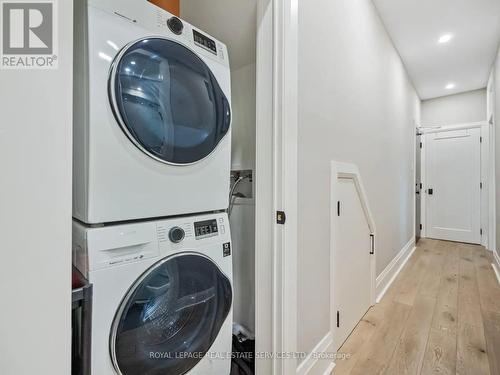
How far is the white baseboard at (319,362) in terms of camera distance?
48.7 inches

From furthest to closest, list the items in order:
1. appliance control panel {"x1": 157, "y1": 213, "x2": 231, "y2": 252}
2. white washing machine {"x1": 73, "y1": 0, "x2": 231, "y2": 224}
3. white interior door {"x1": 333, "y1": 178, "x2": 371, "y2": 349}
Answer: white interior door {"x1": 333, "y1": 178, "x2": 371, "y2": 349}, appliance control panel {"x1": 157, "y1": 213, "x2": 231, "y2": 252}, white washing machine {"x1": 73, "y1": 0, "x2": 231, "y2": 224}

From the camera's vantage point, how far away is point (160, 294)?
0.88 m

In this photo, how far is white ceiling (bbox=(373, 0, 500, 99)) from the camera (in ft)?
7.49

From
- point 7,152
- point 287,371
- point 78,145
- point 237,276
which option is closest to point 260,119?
point 78,145

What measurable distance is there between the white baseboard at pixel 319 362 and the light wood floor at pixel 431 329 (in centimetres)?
6

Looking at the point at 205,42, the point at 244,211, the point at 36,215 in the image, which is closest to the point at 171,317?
the point at 36,215

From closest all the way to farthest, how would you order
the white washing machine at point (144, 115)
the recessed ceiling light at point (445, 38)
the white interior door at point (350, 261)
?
the white washing machine at point (144, 115) → the white interior door at point (350, 261) → the recessed ceiling light at point (445, 38)

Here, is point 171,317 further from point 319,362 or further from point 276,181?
point 319,362

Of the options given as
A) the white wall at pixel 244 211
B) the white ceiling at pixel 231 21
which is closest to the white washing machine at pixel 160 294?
the white wall at pixel 244 211

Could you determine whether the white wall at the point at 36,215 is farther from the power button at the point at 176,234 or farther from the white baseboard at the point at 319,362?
the white baseboard at the point at 319,362

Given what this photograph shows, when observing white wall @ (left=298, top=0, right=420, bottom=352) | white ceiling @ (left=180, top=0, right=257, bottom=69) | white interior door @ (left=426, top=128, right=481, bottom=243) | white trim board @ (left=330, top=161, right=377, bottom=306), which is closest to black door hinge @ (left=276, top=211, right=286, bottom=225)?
white wall @ (left=298, top=0, right=420, bottom=352)

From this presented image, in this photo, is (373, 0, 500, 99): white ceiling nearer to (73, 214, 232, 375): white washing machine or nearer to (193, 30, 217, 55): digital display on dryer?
(193, 30, 217, 55): digital display on dryer

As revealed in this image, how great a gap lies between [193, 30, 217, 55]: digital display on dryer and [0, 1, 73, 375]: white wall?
56 cm

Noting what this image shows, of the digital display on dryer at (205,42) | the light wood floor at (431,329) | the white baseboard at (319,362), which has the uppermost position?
the digital display on dryer at (205,42)
